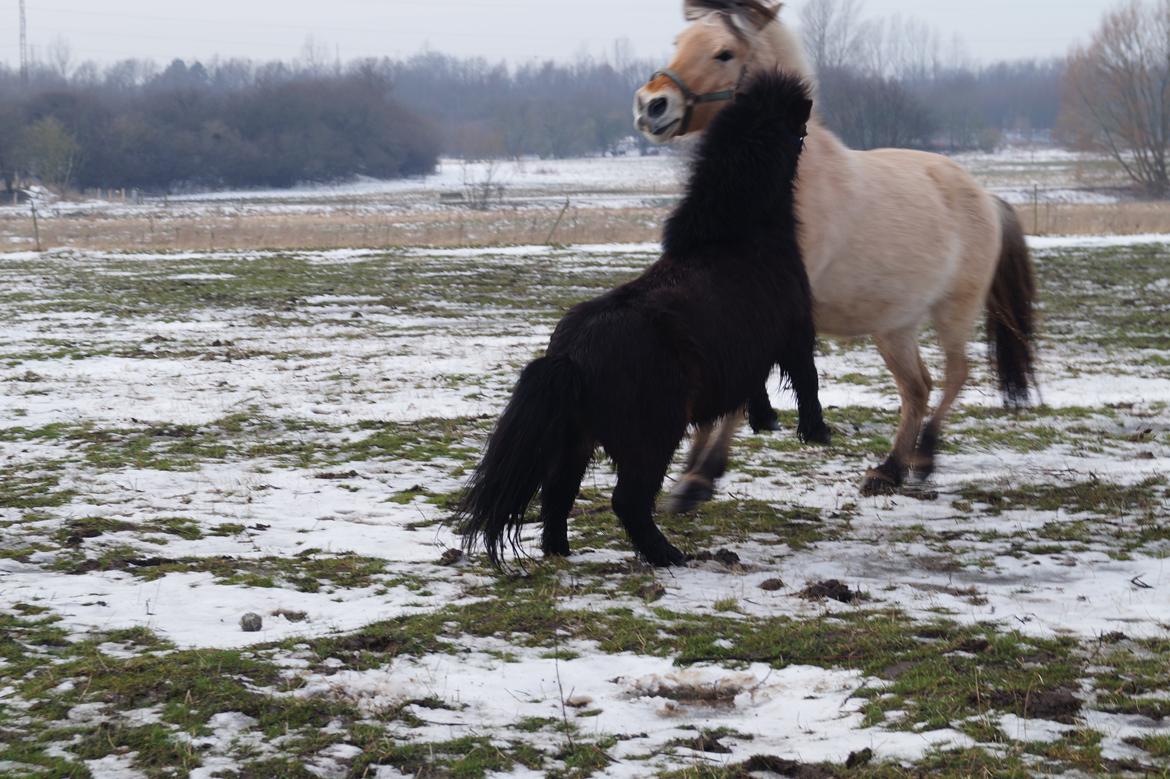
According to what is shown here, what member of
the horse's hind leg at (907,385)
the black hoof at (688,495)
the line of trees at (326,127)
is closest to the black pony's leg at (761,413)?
the black hoof at (688,495)

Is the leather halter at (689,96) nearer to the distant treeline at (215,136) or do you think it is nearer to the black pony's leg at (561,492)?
the black pony's leg at (561,492)

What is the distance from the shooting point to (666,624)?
3.74 m

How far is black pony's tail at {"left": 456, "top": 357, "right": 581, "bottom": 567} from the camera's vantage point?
4113mm

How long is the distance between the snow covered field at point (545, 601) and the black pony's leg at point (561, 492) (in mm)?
101

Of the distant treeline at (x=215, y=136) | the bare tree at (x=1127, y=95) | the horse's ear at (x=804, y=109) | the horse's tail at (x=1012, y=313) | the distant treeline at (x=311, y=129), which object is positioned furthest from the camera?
the distant treeline at (x=215, y=136)

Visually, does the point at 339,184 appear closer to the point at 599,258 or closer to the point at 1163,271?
the point at 599,258

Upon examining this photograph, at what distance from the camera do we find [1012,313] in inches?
264

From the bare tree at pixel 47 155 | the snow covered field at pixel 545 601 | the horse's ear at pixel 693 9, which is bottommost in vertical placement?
the snow covered field at pixel 545 601

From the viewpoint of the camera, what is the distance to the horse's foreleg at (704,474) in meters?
5.33

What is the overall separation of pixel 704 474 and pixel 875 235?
1.40m

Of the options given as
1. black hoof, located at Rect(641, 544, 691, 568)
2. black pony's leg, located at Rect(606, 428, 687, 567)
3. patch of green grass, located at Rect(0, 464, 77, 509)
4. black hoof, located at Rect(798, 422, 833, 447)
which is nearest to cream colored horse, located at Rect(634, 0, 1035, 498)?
black hoof, located at Rect(798, 422, 833, 447)

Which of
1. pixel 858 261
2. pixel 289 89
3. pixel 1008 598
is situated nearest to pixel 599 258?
pixel 858 261

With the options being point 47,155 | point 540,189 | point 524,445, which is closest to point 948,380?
point 524,445

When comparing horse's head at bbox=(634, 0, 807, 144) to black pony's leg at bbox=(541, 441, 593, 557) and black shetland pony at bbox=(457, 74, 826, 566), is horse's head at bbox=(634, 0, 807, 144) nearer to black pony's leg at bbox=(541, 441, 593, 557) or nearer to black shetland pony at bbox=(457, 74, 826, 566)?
black shetland pony at bbox=(457, 74, 826, 566)
